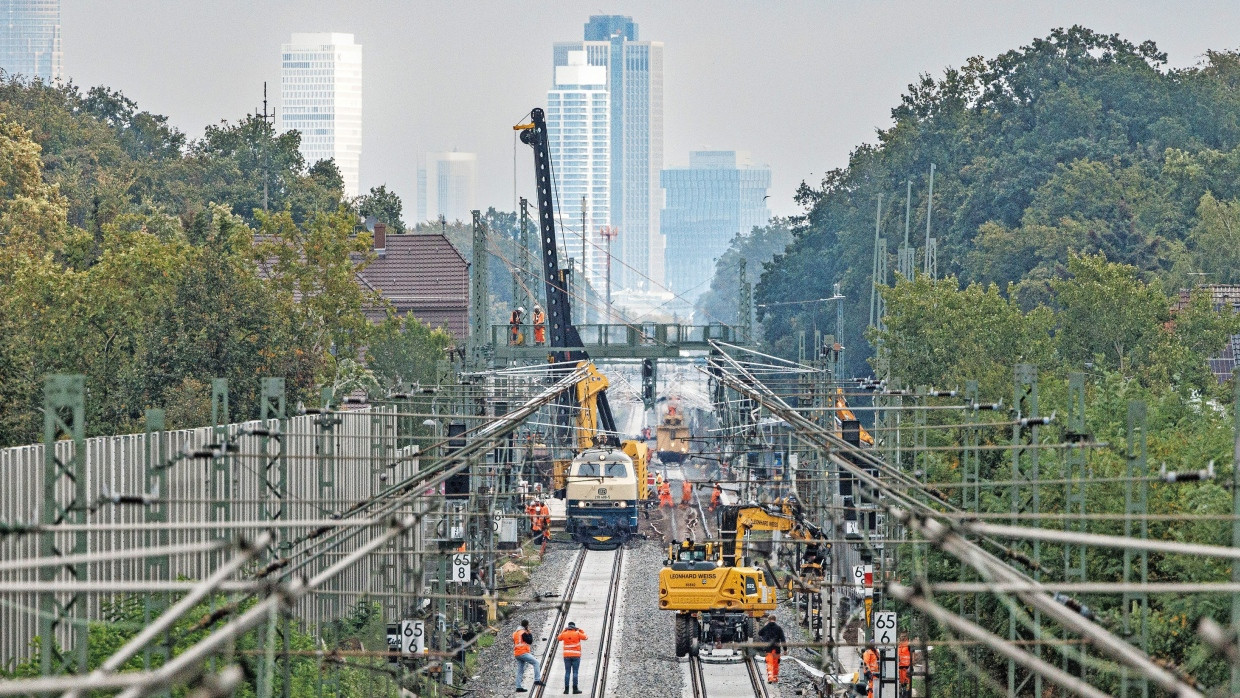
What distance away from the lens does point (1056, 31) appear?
93.6 metres

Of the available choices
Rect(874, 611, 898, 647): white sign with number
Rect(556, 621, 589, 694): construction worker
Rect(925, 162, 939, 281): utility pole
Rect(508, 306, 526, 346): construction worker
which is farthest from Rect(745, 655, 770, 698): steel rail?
Rect(925, 162, 939, 281): utility pole

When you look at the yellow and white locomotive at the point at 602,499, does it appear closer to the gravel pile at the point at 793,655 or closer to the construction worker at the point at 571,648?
the gravel pile at the point at 793,655

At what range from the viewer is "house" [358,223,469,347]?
7969 cm

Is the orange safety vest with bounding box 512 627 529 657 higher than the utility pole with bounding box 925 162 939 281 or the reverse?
the reverse

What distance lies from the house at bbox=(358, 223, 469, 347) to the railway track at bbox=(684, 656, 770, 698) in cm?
5008

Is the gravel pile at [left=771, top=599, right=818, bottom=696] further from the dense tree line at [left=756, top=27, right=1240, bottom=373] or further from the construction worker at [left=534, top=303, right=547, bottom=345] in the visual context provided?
the dense tree line at [left=756, top=27, right=1240, bottom=373]

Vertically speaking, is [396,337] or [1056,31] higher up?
[1056,31]

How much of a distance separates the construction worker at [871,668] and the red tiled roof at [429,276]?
55.7 metres

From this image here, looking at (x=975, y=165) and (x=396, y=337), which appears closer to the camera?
(x=396, y=337)

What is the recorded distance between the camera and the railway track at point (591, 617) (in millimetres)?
29062

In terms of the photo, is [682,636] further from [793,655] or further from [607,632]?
[607,632]

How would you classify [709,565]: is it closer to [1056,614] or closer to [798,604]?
[798,604]

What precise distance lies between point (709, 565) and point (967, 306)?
2080 cm

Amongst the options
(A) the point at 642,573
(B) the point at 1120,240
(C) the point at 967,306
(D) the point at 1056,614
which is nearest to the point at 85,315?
(A) the point at 642,573
